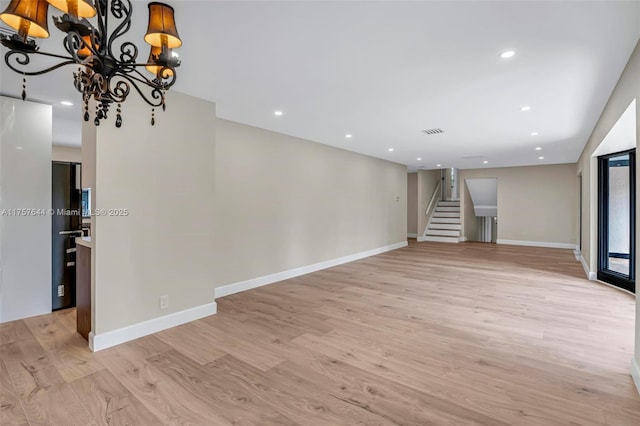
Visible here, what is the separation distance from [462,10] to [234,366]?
9.90 ft

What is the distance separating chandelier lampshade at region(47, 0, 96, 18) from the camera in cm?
132

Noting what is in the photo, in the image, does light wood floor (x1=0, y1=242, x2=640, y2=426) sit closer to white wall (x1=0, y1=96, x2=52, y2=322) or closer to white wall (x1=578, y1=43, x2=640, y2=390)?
white wall (x1=0, y1=96, x2=52, y2=322)

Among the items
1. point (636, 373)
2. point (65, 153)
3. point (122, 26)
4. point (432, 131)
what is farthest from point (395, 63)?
point (65, 153)

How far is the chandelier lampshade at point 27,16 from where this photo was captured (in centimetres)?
129

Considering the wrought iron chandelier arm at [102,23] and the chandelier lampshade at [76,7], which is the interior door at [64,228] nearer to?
the wrought iron chandelier arm at [102,23]

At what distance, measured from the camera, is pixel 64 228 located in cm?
407

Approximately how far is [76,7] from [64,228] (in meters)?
3.73

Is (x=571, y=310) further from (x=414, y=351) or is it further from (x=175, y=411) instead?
(x=175, y=411)

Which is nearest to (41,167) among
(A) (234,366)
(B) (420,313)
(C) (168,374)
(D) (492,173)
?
(C) (168,374)

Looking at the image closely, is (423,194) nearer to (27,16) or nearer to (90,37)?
(90,37)

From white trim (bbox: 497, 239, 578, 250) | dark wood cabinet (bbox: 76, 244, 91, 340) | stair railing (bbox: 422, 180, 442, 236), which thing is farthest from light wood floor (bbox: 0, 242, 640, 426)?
stair railing (bbox: 422, 180, 442, 236)

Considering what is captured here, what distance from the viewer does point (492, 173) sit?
1013 centimetres

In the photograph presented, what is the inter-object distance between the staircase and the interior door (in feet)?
31.1

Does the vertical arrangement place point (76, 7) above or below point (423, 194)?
above
